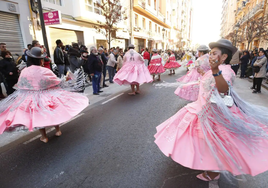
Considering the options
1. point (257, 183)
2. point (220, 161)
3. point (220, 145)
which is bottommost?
point (257, 183)

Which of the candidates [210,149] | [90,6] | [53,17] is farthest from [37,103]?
[90,6]

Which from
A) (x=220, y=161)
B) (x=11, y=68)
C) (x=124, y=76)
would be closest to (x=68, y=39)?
(x=11, y=68)

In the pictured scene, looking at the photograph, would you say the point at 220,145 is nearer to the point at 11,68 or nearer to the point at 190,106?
the point at 190,106

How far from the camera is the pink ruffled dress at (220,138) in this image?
1691 millimetres

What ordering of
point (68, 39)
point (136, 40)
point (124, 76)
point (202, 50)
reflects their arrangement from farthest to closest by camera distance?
point (136, 40) → point (68, 39) → point (124, 76) → point (202, 50)

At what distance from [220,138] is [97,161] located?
1.89 meters

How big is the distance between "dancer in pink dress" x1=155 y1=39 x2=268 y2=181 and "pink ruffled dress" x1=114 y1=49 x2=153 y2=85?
4426 millimetres

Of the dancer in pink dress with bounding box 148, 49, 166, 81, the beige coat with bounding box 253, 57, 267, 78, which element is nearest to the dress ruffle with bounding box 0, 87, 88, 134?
the dancer in pink dress with bounding box 148, 49, 166, 81

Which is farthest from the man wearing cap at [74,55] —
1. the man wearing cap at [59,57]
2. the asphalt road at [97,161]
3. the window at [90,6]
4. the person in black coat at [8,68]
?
the window at [90,6]

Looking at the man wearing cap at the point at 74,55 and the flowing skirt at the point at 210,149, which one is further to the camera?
the man wearing cap at the point at 74,55

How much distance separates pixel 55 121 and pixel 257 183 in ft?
10.3

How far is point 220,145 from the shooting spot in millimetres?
1741

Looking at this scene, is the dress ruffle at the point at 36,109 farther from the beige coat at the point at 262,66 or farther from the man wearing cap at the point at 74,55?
the beige coat at the point at 262,66

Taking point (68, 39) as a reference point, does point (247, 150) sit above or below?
below
